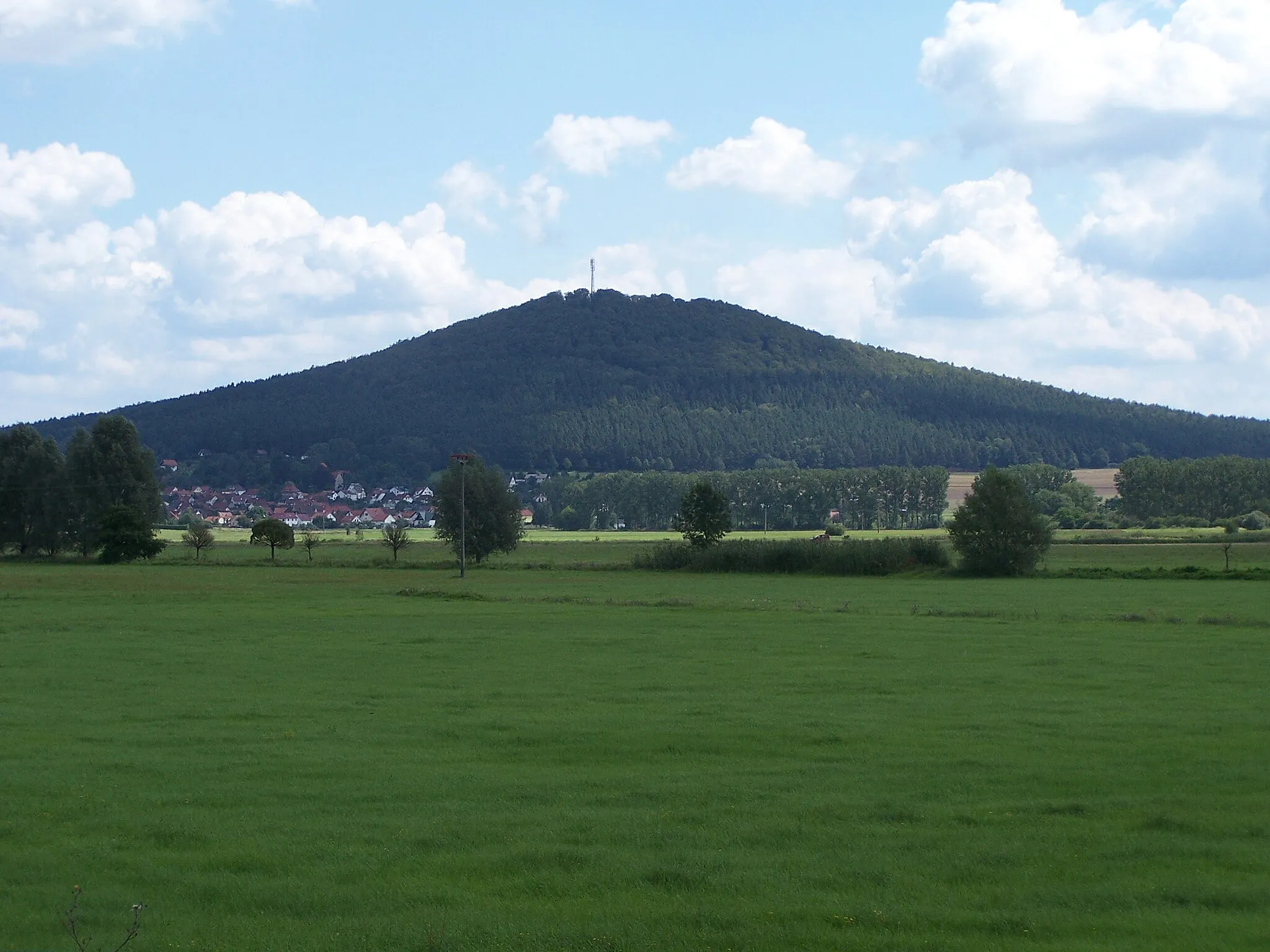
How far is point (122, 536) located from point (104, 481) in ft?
31.4

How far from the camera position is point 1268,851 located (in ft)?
32.4

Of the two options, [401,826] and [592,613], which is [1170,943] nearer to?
[401,826]

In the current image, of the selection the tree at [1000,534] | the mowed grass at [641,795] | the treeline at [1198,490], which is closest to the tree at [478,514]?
the tree at [1000,534]

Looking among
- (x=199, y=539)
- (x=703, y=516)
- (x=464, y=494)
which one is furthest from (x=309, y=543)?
(x=703, y=516)

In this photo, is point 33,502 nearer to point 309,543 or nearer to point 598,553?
point 309,543

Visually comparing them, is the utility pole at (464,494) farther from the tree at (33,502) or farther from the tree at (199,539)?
the tree at (33,502)

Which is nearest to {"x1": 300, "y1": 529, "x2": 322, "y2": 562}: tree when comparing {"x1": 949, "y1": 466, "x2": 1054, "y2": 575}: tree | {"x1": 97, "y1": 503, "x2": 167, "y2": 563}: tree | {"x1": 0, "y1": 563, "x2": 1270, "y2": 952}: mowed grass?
{"x1": 97, "y1": 503, "x2": 167, "y2": 563}: tree

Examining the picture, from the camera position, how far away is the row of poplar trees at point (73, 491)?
303ft

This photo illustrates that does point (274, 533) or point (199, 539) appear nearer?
point (199, 539)

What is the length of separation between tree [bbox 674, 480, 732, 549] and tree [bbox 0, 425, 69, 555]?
48421mm

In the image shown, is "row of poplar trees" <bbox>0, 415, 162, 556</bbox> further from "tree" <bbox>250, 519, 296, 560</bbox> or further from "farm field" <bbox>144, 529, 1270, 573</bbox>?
"tree" <bbox>250, 519, 296, 560</bbox>

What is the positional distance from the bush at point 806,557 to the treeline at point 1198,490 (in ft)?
285

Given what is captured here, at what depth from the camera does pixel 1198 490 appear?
484 feet

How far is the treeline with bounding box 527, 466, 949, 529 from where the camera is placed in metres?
164
